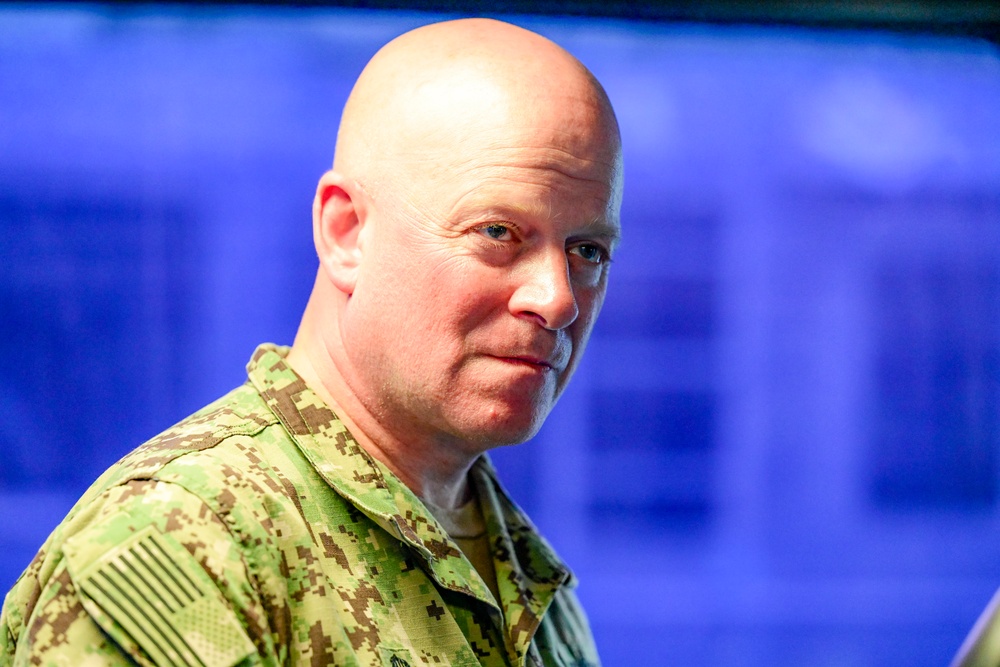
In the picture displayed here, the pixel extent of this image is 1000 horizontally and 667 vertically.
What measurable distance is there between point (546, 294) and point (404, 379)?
0.69 feet

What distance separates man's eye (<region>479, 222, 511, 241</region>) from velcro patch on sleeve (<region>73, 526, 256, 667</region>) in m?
0.51

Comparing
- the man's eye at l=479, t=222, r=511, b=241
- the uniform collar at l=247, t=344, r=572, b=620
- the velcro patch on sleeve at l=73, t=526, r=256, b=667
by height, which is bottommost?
the velcro patch on sleeve at l=73, t=526, r=256, b=667

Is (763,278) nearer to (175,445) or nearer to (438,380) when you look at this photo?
(438,380)

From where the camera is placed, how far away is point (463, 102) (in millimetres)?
1229

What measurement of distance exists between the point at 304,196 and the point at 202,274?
0.93ft

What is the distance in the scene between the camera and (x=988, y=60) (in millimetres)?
2207

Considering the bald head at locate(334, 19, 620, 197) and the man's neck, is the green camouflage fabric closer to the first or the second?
the man's neck

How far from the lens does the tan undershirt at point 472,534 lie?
1408 mm

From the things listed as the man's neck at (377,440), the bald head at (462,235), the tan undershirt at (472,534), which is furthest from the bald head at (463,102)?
the tan undershirt at (472,534)

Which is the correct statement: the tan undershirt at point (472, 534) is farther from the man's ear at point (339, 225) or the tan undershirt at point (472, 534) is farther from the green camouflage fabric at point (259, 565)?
the man's ear at point (339, 225)

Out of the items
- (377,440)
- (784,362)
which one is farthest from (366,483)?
(784,362)

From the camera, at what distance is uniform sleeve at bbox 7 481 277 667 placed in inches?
37.5

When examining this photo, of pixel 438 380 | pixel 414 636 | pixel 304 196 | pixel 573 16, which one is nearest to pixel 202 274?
pixel 304 196

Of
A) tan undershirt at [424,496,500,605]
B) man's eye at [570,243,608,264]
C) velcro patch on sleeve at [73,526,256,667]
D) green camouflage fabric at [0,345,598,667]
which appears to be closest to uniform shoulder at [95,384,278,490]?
green camouflage fabric at [0,345,598,667]
